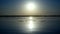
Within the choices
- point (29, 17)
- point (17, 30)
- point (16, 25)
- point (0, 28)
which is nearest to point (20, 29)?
point (17, 30)

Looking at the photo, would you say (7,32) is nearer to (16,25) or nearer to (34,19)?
(16,25)

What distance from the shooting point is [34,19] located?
68.7 inches

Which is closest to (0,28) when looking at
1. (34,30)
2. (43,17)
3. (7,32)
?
(7,32)

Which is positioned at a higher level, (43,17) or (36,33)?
(43,17)

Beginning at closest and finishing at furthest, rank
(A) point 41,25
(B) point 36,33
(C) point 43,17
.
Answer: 1. (B) point 36,33
2. (A) point 41,25
3. (C) point 43,17

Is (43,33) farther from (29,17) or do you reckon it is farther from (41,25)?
(29,17)

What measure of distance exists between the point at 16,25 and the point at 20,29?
16 centimetres

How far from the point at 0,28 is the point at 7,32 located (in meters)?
0.18

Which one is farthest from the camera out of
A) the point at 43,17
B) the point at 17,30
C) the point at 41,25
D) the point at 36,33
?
the point at 43,17

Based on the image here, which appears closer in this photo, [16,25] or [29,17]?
[16,25]

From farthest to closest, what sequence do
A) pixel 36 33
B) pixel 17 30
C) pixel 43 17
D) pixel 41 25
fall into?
1. pixel 43 17
2. pixel 41 25
3. pixel 17 30
4. pixel 36 33

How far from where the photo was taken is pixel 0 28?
1.42 m

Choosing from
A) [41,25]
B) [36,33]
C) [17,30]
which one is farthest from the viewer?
[41,25]

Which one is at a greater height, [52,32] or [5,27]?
[5,27]
